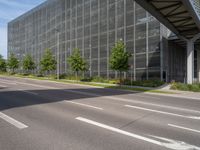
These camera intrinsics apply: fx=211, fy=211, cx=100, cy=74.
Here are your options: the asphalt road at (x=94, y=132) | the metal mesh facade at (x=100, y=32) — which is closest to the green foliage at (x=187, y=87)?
the metal mesh facade at (x=100, y=32)

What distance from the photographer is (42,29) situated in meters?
70.1

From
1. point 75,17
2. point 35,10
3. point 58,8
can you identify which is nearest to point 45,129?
point 75,17

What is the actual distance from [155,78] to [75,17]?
1142 inches

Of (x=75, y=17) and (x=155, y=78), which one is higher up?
(x=75, y=17)

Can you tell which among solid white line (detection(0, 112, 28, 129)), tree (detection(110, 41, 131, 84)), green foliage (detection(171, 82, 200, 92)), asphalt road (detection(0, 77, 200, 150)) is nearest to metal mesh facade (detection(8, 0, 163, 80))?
tree (detection(110, 41, 131, 84))

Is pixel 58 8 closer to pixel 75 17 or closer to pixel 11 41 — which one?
pixel 75 17

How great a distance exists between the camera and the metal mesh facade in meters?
37.2

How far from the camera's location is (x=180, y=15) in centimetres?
2197

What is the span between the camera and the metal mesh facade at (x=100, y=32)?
122ft

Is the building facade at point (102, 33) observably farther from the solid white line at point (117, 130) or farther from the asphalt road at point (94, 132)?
the solid white line at point (117, 130)

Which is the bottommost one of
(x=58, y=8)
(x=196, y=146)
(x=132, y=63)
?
(x=196, y=146)

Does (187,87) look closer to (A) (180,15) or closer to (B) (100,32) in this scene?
(A) (180,15)

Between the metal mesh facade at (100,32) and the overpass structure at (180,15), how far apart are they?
23.2 ft

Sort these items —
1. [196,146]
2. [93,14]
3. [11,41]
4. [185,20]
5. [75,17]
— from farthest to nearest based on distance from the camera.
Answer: [11,41], [75,17], [93,14], [185,20], [196,146]
